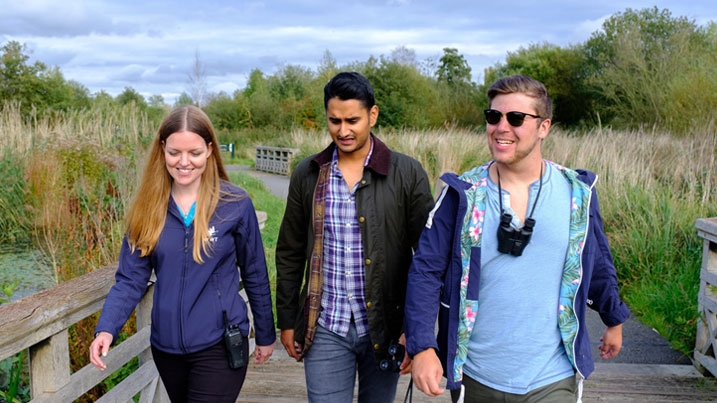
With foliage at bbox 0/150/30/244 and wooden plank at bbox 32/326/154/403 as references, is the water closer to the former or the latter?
foliage at bbox 0/150/30/244

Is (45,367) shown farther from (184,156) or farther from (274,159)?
(274,159)

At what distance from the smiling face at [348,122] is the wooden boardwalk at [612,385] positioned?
1940mm

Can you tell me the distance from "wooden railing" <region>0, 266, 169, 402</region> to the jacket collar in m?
0.91

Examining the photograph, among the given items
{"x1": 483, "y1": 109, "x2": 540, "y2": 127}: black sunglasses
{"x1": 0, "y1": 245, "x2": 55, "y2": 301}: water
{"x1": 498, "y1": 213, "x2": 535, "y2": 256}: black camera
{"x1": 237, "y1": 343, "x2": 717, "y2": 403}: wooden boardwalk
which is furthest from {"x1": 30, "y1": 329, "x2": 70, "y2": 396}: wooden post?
{"x1": 0, "y1": 245, "x2": 55, "y2": 301}: water

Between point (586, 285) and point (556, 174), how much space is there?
356mm

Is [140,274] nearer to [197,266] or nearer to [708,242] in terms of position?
[197,266]

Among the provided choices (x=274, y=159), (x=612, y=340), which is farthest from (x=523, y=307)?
(x=274, y=159)

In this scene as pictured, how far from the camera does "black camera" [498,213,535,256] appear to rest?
1.83 m

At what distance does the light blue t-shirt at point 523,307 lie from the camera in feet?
6.17

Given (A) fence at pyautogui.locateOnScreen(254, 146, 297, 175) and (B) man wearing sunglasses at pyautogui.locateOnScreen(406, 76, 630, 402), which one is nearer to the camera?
(B) man wearing sunglasses at pyautogui.locateOnScreen(406, 76, 630, 402)

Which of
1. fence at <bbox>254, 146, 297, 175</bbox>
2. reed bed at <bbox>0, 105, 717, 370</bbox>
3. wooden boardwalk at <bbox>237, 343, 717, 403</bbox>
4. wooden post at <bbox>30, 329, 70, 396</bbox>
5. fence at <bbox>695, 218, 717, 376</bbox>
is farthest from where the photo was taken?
fence at <bbox>254, 146, 297, 175</bbox>

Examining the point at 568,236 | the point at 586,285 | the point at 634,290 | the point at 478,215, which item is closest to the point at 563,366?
the point at 586,285

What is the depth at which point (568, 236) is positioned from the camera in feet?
6.24

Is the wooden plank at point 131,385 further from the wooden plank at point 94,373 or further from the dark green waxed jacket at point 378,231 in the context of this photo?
the dark green waxed jacket at point 378,231
